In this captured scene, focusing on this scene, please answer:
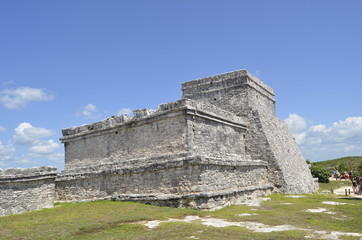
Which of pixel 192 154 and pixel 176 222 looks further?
pixel 192 154

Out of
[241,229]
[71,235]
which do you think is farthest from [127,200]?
[241,229]

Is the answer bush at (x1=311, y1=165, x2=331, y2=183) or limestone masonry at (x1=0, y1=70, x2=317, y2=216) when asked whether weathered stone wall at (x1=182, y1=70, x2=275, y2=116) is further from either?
bush at (x1=311, y1=165, x2=331, y2=183)

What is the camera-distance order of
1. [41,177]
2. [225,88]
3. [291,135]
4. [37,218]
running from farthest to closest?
[291,135] → [225,88] → [41,177] → [37,218]

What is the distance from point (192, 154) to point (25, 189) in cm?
703

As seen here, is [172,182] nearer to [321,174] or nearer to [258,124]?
[258,124]

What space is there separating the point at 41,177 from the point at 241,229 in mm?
9731

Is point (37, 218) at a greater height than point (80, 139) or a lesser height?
lesser

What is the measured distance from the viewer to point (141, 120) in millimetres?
14414

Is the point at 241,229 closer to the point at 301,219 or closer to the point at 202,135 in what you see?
the point at 301,219

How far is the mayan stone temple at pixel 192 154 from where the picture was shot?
39.4 ft

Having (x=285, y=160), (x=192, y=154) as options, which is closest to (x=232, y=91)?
(x=285, y=160)

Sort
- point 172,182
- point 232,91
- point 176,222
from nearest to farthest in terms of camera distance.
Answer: point 176,222 < point 172,182 < point 232,91

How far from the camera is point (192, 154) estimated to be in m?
12.5

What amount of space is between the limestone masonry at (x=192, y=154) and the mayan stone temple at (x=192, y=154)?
0.04 meters
